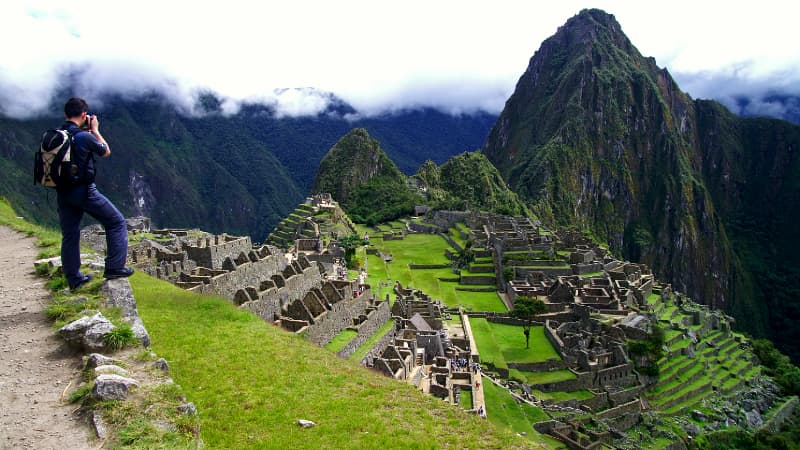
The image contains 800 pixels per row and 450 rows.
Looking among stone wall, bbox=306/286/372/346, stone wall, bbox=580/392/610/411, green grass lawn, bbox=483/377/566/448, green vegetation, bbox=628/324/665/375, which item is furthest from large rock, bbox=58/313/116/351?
green vegetation, bbox=628/324/665/375

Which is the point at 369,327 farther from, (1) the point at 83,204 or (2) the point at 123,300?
(1) the point at 83,204

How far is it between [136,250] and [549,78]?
188306 mm

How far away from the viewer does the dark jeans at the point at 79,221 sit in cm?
841

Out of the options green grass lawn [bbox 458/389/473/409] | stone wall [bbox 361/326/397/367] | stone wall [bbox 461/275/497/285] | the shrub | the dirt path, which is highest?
the shrub

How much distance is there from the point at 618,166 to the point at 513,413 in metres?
165

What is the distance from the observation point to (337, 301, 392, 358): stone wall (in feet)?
66.0

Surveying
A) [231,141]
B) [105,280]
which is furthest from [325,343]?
[231,141]

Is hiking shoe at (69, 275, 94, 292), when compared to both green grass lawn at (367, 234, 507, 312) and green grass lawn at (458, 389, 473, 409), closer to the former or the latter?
green grass lawn at (458, 389, 473, 409)

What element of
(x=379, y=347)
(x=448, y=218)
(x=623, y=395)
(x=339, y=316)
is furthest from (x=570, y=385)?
(x=448, y=218)

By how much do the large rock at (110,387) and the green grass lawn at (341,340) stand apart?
1209 centimetres

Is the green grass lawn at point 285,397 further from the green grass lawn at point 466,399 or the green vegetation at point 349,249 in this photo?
the green vegetation at point 349,249

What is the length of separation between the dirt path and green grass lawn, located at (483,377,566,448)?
635 inches

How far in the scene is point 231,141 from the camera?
107250 millimetres

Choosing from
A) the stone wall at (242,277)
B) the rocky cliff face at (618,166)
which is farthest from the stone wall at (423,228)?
the rocky cliff face at (618,166)
